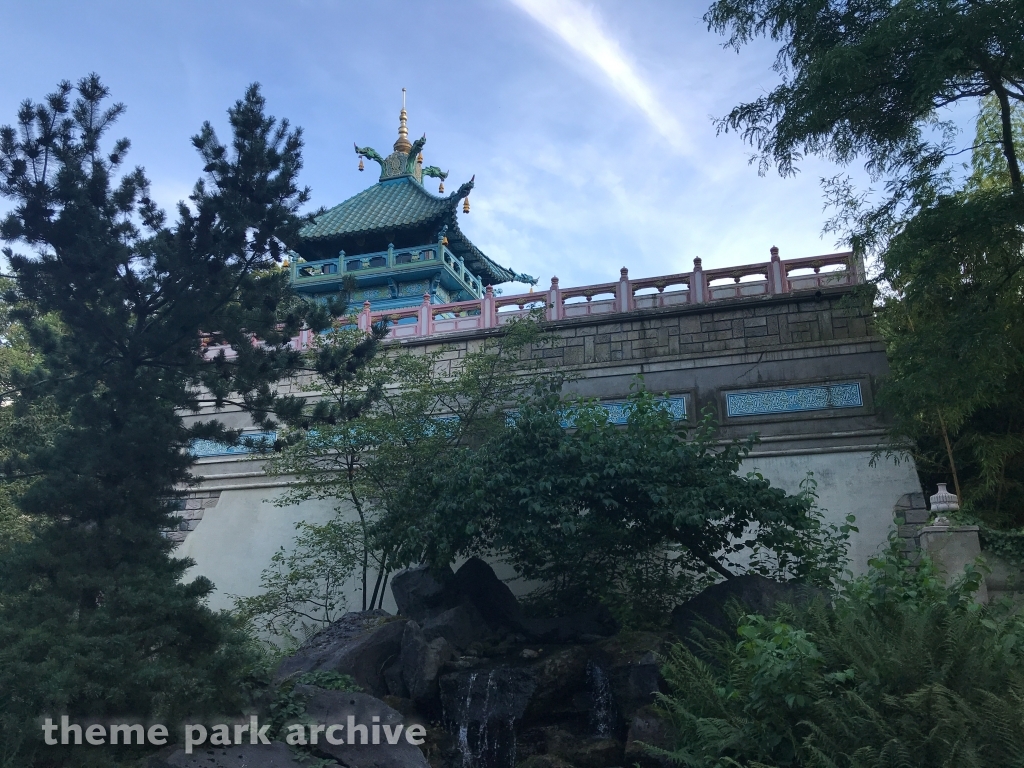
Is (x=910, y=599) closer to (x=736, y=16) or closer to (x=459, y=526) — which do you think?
(x=459, y=526)

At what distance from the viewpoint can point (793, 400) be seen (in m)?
11.0

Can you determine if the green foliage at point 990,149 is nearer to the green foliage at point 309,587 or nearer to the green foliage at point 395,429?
the green foliage at point 395,429

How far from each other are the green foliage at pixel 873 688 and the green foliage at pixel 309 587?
5274 mm

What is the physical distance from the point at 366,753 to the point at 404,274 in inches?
450

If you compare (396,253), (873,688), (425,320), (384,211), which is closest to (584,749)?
(873,688)

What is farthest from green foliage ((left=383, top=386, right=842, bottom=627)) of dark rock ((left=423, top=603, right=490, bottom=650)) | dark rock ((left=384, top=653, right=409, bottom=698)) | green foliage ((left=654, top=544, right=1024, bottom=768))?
green foliage ((left=654, top=544, right=1024, bottom=768))

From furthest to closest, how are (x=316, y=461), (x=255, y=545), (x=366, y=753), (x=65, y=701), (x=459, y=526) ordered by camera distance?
(x=255, y=545) < (x=316, y=461) < (x=459, y=526) < (x=366, y=753) < (x=65, y=701)

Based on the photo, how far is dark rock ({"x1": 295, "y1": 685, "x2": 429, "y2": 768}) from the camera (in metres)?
6.62

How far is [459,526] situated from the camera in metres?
8.73

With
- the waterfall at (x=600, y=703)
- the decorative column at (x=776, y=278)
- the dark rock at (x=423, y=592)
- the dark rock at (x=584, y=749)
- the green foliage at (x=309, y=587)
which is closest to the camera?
the dark rock at (x=584, y=749)

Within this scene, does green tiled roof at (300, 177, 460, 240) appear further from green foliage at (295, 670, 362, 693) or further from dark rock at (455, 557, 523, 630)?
green foliage at (295, 670, 362, 693)

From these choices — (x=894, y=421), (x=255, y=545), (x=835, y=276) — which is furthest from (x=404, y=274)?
(x=894, y=421)

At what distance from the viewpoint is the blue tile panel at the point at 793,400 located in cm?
1081

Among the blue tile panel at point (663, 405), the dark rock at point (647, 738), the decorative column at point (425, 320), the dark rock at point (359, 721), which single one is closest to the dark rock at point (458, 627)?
the dark rock at point (359, 721)
